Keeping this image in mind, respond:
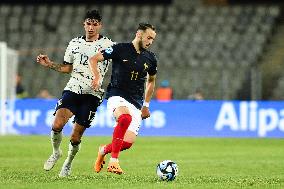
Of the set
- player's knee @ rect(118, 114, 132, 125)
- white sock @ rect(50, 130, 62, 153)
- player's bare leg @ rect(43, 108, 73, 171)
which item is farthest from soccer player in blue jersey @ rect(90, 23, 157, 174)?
white sock @ rect(50, 130, 62, 153)

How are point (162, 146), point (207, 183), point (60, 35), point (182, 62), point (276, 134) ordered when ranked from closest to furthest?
point (207, 183) → point (162, 146) → point (276, 134) → point (182, 62) → point (60, 35)

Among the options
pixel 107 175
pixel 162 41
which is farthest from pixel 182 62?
pixel 107 175

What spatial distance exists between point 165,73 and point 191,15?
720 cm

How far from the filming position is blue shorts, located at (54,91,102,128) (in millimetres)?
11609

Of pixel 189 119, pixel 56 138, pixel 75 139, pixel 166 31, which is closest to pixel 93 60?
pixel 75 139

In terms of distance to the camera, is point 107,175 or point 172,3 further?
point 172,3

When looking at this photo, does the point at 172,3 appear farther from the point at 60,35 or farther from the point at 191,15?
the point at 60,35

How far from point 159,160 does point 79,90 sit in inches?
167

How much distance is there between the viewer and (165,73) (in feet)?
93.0

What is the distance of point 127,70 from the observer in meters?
11.3

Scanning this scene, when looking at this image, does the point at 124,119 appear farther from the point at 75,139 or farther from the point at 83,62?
the point at 83,62

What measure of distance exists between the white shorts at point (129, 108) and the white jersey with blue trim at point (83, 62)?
40 cm

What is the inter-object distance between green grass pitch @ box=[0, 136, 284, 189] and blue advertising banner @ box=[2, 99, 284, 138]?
1781mm

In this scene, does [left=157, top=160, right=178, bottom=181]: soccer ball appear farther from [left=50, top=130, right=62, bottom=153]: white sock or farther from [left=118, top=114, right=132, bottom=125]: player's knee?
[left=50, top=130, right=62, bottom=153]: white sock
